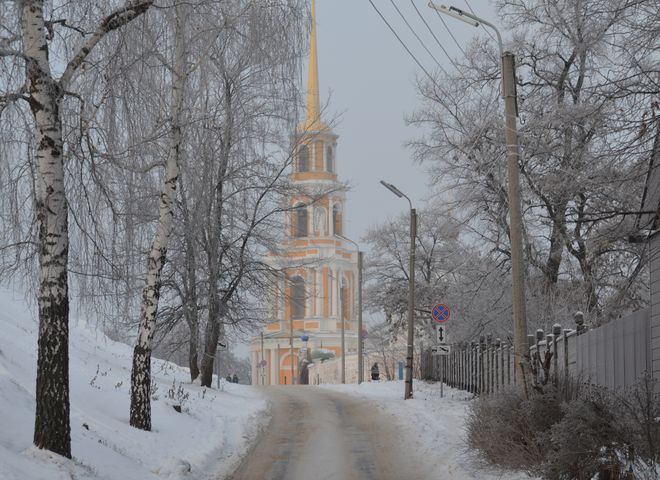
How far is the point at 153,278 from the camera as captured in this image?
16.5m

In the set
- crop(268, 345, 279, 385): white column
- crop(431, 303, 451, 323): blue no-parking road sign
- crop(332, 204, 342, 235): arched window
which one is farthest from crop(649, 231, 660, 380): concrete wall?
crop(268, 345, 279, 385): white column

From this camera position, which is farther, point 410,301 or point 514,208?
point 410,301

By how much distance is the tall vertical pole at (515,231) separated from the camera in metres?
14.8

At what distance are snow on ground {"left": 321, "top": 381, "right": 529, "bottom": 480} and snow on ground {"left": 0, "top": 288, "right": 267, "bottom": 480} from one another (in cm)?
315

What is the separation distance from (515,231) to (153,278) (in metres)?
6.20

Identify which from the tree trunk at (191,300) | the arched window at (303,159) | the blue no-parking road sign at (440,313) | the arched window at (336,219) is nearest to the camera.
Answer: the tree trunk at (191,300)

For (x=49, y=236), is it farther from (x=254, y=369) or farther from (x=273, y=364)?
(x=254, y=369)

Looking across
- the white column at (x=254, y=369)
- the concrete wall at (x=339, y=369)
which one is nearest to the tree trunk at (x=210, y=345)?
the concrete wall at (x=339, y=369)

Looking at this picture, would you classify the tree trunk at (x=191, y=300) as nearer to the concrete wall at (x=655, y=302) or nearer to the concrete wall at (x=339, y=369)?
the concrete wall at (x=655, y=302)

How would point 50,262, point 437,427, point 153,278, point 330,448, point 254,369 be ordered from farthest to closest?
point 254,369 → point 437,427 → point 330,448 → point 153,278 → point 50,262

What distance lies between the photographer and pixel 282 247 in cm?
3184

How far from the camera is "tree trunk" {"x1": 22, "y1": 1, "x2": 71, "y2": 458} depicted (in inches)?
400

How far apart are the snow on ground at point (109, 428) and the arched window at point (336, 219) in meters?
53.8

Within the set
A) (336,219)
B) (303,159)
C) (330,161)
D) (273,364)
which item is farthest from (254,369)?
(303,159)
